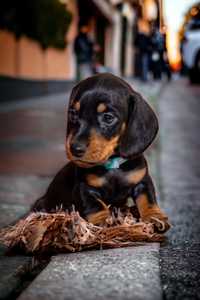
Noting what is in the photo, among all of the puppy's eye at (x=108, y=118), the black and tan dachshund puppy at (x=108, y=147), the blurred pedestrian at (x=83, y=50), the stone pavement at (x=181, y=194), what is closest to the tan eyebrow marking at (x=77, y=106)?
the black and tan dachshund puppy at (x=108, y=147)

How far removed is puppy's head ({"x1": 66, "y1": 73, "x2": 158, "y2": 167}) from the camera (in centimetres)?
213

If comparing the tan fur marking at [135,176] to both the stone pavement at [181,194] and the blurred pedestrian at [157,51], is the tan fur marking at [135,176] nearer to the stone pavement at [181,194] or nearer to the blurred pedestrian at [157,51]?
the stone pavement at [181,194]

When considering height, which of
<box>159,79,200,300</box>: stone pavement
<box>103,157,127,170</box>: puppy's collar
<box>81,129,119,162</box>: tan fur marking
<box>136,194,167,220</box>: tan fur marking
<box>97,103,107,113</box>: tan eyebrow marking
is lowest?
<box>159,79,200,300</box>: stone pavement

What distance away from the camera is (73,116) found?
2.23 meters

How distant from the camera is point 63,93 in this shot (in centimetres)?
1656

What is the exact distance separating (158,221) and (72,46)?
1621cm

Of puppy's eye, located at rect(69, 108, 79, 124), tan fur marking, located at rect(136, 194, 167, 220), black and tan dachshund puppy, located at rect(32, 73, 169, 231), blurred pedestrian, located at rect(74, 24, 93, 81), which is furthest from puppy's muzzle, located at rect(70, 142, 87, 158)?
blurred pedestrian, located at rect(74, 24, 93, 81)

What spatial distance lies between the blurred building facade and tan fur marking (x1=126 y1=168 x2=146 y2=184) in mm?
683

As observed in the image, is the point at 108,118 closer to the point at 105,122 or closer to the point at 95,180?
the point at 105,122

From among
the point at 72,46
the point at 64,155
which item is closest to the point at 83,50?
the point at 72,46

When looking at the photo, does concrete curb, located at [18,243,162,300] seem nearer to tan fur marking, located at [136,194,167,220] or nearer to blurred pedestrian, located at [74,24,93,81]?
tan fur marking, located at [136,194,167,220]

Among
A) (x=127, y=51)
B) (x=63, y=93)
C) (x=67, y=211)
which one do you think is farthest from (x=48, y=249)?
(x=127, y=51)

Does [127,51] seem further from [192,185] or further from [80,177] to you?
[80,177]

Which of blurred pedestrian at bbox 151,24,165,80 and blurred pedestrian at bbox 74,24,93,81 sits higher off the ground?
blurred pedestrian at bbox 151,24,165,80
